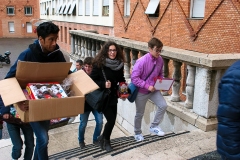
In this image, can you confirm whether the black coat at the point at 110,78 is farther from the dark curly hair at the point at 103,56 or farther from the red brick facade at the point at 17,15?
the red brick facade at the point at 17,15

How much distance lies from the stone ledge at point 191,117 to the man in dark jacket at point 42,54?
218 centimetres

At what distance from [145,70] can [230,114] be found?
2.61 m

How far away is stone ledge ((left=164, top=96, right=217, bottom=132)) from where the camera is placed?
4.17 m

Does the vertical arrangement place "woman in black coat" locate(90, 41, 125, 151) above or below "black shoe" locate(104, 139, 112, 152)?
above

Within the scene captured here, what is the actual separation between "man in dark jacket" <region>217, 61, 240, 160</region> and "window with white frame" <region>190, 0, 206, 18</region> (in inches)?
399

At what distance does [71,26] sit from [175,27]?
694 inches

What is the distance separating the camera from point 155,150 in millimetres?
3615

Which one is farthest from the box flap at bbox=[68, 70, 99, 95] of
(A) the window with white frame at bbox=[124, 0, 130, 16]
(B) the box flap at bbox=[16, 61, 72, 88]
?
(A) the window with white frame at bbox=[124, 0, 130, 16]

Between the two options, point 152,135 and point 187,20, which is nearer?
point 152,135

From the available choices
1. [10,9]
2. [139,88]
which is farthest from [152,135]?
[10,9]

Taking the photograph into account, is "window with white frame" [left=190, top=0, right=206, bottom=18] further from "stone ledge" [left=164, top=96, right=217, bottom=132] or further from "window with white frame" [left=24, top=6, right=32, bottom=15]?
"window with white frame" [left=24, top=6, right=32, bottom=15]

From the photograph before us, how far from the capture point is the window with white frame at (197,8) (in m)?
11.3

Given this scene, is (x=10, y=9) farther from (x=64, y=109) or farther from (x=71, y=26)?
(x=64, y=109)

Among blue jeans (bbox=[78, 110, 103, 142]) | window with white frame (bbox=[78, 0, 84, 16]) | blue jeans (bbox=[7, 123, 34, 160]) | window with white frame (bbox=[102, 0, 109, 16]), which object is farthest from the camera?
window with white frame (bbox=[78, 0, 84, 16])
